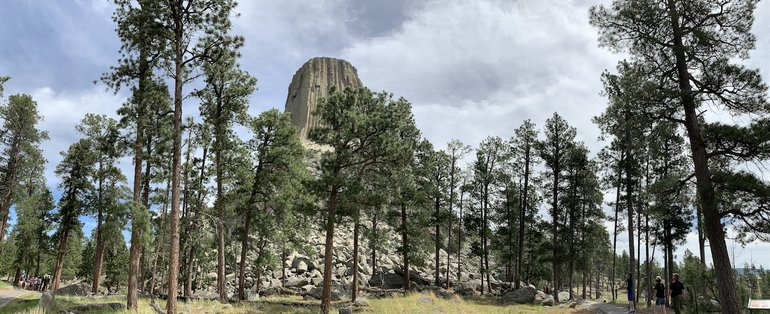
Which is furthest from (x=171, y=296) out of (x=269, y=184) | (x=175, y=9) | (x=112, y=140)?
(x=269, y=184)

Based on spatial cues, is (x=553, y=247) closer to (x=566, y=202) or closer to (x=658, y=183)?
(x=566, y=202)

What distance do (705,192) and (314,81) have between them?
5384 inches

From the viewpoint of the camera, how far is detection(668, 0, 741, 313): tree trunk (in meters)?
12.1

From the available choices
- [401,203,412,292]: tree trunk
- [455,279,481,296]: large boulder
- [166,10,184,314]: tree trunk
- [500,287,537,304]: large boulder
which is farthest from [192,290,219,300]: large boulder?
[455,279,481,296]: large boulder

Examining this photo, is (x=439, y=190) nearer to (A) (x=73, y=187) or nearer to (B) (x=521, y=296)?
(B) (x=521, y=296)

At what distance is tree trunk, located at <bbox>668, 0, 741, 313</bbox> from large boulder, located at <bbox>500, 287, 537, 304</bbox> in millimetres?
18408

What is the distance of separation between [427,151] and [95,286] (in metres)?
23.2

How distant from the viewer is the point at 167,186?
1086 inches

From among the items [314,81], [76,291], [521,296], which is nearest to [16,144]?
[76,291]

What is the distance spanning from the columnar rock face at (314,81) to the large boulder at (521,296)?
364ft

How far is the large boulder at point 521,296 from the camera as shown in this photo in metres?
29.8

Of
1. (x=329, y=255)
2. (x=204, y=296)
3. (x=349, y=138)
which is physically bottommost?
(x=204, y=296)

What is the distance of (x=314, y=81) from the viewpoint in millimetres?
142875

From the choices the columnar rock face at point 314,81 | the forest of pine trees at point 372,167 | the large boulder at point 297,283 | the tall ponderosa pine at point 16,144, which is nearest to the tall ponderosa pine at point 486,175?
the forest of pine trees at point 372,167
